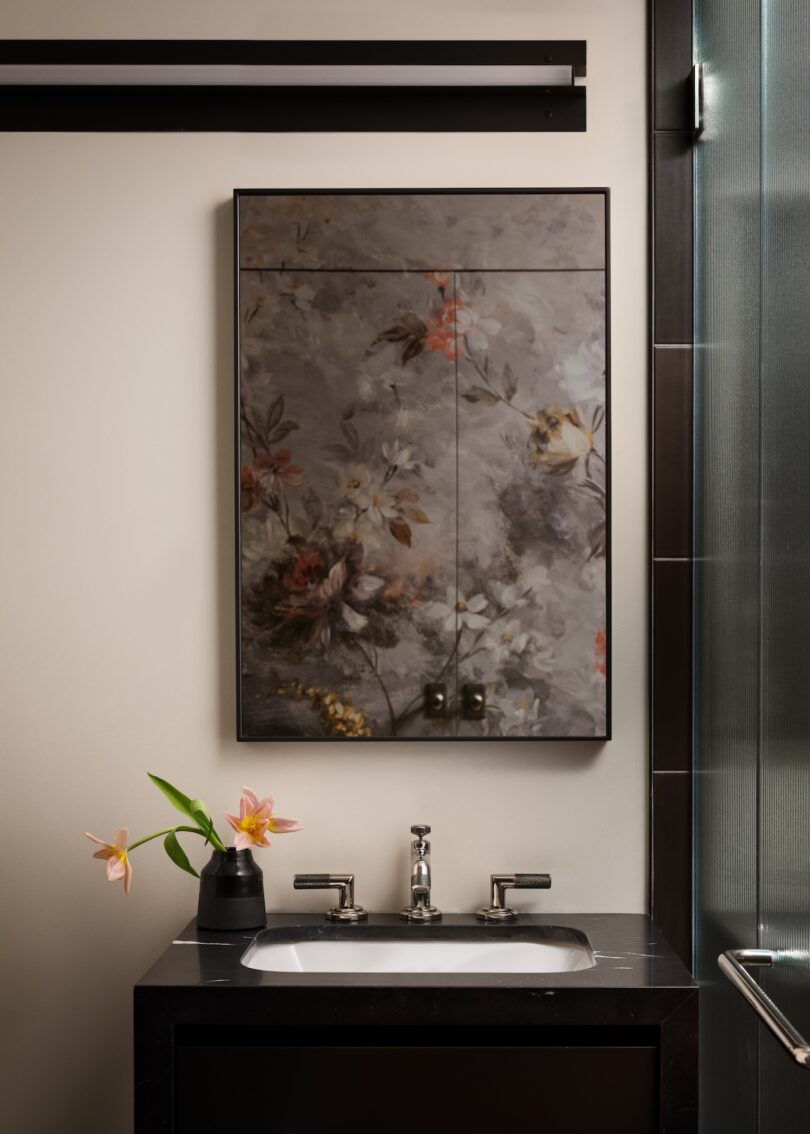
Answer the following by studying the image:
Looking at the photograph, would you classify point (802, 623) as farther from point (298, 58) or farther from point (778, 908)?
point (298, 58)

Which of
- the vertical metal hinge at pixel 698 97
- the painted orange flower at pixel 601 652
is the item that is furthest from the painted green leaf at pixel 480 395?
the vertical metal hinge at pixel 698 97

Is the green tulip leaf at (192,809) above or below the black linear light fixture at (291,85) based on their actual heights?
below

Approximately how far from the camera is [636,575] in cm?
183

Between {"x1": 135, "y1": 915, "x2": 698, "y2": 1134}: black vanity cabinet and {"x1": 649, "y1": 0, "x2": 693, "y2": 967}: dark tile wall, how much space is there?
416 mm

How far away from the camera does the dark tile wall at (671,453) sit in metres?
1.80

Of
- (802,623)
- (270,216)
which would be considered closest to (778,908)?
(802,623)

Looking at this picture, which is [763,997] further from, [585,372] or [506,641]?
[585,372]

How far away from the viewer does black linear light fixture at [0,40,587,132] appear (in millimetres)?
1742

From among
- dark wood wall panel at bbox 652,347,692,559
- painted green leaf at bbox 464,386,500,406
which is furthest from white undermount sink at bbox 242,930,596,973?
painted green leaf at bbox 464,386,500,406

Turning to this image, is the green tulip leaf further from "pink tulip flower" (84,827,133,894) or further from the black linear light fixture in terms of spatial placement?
the black linear light fixture

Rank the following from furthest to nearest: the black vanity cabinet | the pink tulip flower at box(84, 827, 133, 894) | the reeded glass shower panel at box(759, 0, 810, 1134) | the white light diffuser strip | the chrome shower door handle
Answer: the white light diffuser strip
the pink tulip flower at box(84, 827, 133, 894)
the black vanity cabinet
the reeded glass shower panel at box(759, 0, 810, 1134)
the chrome shower door handle

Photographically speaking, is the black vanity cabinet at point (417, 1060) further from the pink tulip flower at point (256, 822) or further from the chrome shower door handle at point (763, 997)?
the pink tulip flower at point (256, 822)

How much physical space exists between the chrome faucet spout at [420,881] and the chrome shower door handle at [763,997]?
53 cm

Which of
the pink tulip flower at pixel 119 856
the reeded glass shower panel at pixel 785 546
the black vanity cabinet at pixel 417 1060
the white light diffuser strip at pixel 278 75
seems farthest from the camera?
the white light diffuser strip at pixel 278 75
